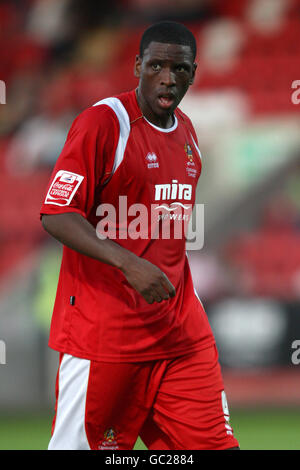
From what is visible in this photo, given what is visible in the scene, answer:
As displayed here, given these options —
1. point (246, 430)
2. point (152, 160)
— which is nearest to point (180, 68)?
point (152, 160)

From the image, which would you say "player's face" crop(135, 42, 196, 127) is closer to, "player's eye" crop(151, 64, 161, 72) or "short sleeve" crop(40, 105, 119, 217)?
"player's eye" crop(151, 64, 161, 72)

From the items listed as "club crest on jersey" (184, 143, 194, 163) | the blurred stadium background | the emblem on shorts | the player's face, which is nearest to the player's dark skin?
the player's face

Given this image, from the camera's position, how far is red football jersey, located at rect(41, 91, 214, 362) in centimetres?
292

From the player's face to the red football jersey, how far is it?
102mm

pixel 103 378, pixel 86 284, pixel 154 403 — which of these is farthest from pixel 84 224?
pixel 154 403

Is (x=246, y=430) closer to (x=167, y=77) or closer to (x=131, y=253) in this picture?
(x=131, y=253)

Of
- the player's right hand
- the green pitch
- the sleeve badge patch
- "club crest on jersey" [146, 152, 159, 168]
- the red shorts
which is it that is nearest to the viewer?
the player's right hand

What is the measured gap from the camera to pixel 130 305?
3.04 meters

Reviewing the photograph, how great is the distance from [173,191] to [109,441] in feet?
3.35

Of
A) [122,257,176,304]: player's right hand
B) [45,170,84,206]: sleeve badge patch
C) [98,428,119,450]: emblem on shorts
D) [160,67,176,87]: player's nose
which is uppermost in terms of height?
[160,67,176,87]: player's nose

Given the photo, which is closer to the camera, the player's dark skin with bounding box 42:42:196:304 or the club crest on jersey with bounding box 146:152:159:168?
the player's dark skin with bounding box 42:42:196:304
